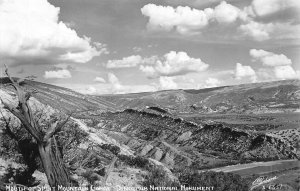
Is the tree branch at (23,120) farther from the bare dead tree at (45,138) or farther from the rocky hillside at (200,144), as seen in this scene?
the rocky hillside at (200,144)

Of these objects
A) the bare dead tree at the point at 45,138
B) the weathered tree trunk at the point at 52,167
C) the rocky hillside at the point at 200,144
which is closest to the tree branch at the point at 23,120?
the bare dead tree at the point at 45,138

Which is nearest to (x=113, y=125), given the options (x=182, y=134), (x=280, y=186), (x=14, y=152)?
(x=182, y=134)

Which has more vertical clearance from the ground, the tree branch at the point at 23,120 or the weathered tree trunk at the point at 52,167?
the tree branch at the point at 23,120

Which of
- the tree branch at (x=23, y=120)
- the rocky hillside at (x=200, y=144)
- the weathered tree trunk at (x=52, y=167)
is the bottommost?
the rocky hillside at (x=200, y=144)

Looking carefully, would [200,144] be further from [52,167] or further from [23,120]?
[23,120]

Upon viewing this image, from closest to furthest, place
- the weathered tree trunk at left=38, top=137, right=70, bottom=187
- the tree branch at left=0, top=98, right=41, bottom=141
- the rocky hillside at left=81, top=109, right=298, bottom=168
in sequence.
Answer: the tree branch at left=0, top=98, right=41, bottom=141
the weathered tree trunk at left=38, top=137, right=70, bottom=187
the rocky hillside at left=81, top=109, right=298, bottom=168

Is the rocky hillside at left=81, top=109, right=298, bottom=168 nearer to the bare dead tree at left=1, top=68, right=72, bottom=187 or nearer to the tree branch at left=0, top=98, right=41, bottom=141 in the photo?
the bare dead tree at left=1, top=68, right=72, bottom=187

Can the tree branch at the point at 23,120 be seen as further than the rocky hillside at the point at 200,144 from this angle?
No

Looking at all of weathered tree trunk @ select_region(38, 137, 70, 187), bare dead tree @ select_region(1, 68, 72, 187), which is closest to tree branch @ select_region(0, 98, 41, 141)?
bare dead tree @ select_region(1, 68, 72, 187)

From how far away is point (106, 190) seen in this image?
45.8 ft

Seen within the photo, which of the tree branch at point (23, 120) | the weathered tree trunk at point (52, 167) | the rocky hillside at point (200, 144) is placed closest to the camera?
the tree branch at point (23, 120)

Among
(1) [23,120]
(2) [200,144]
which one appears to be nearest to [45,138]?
(1) [23,120]

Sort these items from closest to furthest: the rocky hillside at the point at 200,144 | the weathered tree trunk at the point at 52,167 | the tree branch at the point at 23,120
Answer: the tree branch at the point at 23,120, the weathered tree trunk at the point at 52,167, the rocky hillside at the point at 200,144

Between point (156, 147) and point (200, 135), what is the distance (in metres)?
22.5
